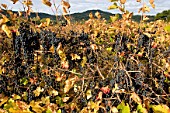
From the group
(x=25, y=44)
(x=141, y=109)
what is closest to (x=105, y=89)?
(x=141, y=109)

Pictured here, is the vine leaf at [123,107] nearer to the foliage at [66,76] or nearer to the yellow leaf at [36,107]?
the foliage at [66,76]

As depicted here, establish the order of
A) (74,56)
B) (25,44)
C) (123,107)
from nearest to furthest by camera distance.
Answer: (123,107) < (25,44) < (74,56)

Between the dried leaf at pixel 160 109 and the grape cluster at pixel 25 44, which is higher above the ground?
the grape cluster at pixel 25 44

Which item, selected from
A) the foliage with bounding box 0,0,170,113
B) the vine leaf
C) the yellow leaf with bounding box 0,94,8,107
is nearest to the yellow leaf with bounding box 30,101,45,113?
A: the foliage with bounding box 0,0,170,113

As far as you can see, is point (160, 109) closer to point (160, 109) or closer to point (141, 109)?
point (160, 109)

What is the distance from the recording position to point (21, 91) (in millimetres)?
2049

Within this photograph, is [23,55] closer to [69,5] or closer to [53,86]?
[53,86]

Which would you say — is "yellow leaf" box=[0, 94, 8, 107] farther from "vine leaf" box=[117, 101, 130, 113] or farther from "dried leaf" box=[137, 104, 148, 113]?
"dried leaf" box=[137, 104, 148, 113]

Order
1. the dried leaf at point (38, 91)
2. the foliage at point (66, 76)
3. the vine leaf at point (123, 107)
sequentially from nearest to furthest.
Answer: the vine leaf at point (123, 107) < the foliage at point (66, 76) < the dried leaf at point (38, 91)

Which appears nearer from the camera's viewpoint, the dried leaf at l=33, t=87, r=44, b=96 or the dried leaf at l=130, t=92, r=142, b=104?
the dried leaf at l=130, t=92, r=142, b=104

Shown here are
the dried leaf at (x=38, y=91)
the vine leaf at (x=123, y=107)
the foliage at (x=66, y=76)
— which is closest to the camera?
the vine leaf at (x=123, y=107)

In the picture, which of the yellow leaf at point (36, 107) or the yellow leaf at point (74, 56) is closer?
the yellow leaf at point (36, 107)

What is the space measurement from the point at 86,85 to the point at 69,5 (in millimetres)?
558

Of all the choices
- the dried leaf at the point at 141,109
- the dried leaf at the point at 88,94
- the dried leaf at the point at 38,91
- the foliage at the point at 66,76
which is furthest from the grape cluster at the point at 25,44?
the dried leaf at the point at 141,109
